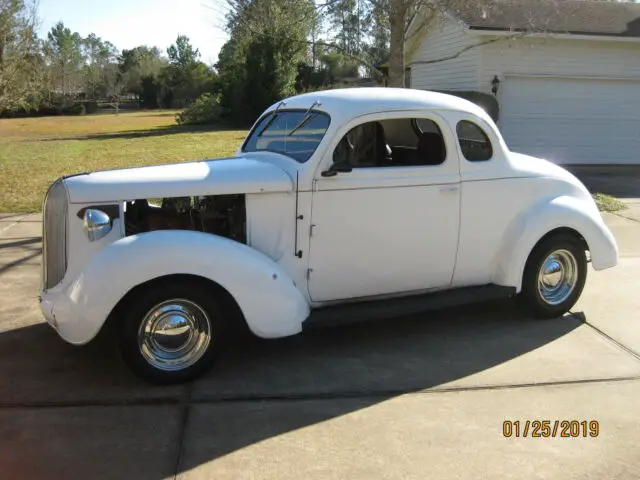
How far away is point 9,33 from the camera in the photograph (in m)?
15.7

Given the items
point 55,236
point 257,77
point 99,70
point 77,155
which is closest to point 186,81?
point 99,70

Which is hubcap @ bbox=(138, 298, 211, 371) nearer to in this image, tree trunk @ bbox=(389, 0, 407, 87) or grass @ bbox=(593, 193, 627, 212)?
tree trunk @ bbox=(389, 0, 407, 87)

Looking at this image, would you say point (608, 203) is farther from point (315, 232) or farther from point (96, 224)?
point (96, 224)

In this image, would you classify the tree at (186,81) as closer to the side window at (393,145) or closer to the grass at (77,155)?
the grass at (77,155)

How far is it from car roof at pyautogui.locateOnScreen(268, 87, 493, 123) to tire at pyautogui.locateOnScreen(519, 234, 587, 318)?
1.23 m

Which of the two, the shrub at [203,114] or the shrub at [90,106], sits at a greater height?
the shrub at [90,106]

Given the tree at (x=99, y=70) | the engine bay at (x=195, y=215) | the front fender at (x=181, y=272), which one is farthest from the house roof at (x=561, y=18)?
the tree at (x=99, y=70)

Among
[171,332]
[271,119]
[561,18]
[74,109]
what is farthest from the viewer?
[74,109]

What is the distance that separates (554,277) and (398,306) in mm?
1587

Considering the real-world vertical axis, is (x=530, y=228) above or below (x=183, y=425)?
above

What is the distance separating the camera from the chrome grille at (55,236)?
401cm

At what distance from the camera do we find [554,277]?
5.25 meters

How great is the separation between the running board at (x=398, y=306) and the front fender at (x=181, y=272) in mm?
301

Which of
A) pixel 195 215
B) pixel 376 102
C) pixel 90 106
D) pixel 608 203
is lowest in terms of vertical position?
pixel 608 203
